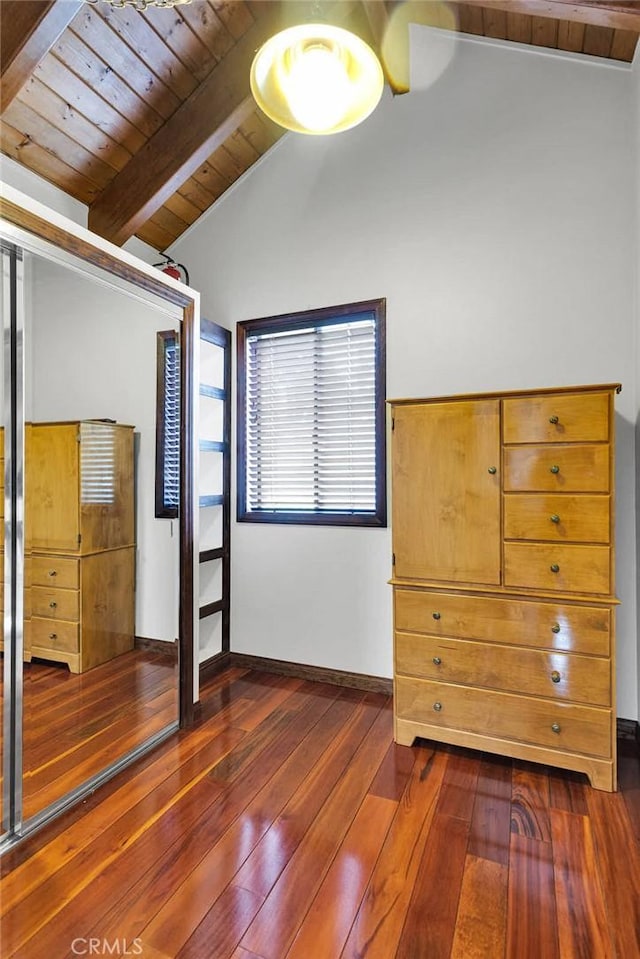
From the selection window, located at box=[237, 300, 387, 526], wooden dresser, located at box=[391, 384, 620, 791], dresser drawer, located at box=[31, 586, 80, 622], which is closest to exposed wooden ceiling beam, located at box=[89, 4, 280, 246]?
window, located at box=[237, 300, 387, 526]

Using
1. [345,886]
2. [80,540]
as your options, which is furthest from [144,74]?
[345,886]

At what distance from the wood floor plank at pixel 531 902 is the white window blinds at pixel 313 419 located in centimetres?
170

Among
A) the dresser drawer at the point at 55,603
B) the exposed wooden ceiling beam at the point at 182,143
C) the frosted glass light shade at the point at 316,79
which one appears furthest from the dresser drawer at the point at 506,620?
the exposed wooden ceiling beam at the point at 182,143

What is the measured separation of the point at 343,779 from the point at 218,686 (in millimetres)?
1146

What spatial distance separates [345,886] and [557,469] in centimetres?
164

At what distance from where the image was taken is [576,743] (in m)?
1.95

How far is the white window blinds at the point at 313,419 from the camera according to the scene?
288 centimetres

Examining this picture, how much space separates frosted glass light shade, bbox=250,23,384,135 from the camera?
155cm

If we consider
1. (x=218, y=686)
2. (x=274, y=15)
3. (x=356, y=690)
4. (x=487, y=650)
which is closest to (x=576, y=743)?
(x=487, y=650)

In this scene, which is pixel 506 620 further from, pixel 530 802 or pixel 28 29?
pixel 28 29

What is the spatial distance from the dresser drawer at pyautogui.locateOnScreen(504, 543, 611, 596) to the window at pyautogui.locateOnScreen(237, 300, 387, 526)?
0.87m

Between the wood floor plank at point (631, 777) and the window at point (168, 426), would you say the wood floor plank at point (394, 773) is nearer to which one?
the wood floor plank at point (631, 777)

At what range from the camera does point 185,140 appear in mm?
2531

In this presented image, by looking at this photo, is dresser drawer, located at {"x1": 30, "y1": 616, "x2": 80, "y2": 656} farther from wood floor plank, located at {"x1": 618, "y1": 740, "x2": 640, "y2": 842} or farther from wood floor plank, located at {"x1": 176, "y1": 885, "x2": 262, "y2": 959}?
wood floor plank, located at {"x1": 618, "y1": 740, "x2": 640, "y2": 842}
